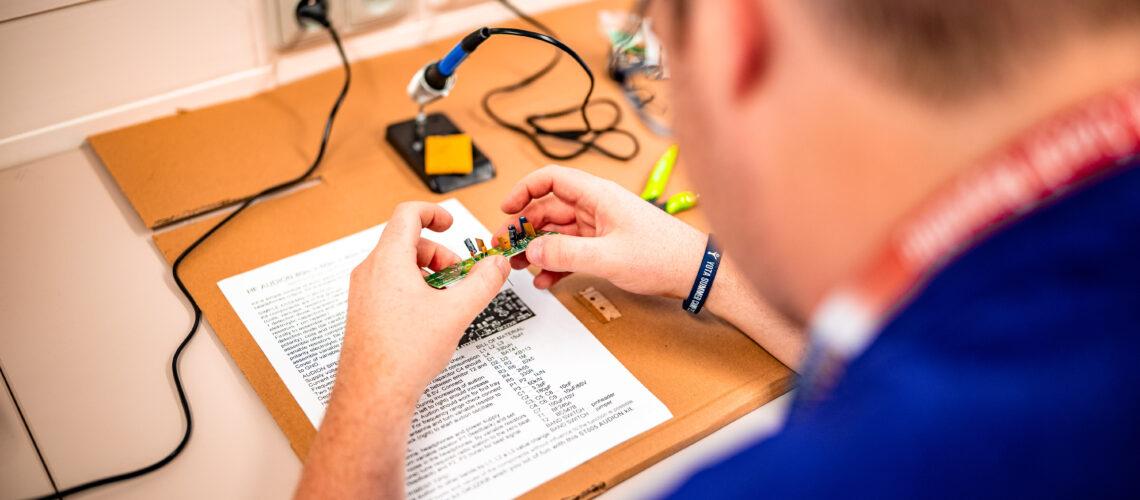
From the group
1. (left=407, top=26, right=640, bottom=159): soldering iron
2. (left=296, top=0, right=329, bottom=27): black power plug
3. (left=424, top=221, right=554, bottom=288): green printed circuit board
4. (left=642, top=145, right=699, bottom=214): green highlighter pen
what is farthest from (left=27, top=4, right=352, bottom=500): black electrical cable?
(left=642, top=145, right=699, bottom=214): green highlighter pen

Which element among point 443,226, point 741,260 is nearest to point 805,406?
point 741,260

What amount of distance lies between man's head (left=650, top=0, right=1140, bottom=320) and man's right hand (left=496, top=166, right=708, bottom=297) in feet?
0.88

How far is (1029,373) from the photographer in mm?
378

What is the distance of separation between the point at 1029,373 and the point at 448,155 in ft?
2.56

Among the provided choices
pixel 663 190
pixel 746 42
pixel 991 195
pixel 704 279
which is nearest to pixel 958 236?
pixel 991 195

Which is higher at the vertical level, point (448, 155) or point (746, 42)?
point (746, 42)

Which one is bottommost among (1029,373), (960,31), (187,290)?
(187,290)

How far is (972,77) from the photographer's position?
38cm

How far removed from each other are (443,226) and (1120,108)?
2.03ft

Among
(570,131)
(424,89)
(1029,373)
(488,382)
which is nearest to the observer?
(1029,373)

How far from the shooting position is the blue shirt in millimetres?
378

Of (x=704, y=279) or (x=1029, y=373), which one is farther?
(x=704, y=279)

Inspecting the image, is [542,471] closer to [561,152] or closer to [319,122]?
[561,152]

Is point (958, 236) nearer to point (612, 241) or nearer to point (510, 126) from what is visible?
point (612, 241)
